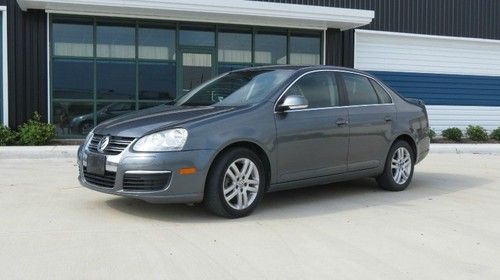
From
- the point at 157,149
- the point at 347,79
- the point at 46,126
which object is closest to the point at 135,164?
the point at 157,149

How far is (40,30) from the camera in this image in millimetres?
13609

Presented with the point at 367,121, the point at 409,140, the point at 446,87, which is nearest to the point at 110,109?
the point at 409,140

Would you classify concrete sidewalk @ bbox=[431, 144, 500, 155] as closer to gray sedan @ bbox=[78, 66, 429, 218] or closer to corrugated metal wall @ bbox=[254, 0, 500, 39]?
corrugated metal wall @ bbox=[254, 0, 500, 39]

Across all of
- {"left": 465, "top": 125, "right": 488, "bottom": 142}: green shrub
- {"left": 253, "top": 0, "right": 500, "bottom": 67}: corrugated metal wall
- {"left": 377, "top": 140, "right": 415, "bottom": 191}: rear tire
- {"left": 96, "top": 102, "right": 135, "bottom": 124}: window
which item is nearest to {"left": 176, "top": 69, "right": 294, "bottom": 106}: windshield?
{"left": 377, "top": 140, "right": 415, "bottom": 191}: rear tire

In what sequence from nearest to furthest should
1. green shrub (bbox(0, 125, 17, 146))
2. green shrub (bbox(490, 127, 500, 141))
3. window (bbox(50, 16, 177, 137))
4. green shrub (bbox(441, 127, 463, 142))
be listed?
green shrub (bbox(0, 125, 17, 146))
window (bbox(50, 16, 177, 137))
green shrub (bbox(441, 127, 463, 142))
green shrub (bbox(490, 127, 500, 141))

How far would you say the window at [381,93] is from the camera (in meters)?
7.53

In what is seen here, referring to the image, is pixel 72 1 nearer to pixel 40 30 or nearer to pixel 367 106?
pixel 40 30

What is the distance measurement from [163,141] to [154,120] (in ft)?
1.31

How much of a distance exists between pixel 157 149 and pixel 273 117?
133 cm

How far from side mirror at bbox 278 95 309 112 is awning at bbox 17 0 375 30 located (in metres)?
8.06

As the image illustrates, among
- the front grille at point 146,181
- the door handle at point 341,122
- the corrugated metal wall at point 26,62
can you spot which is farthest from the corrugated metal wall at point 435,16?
the front grille at point 146,181

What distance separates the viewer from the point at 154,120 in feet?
19.0

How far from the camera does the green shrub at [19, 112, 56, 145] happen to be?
1249 centimetres

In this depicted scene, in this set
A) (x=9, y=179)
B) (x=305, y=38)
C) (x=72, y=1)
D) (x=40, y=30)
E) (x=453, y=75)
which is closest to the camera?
(x=9, y=179)
